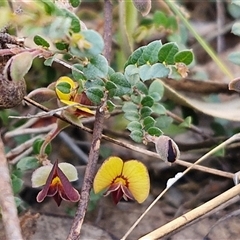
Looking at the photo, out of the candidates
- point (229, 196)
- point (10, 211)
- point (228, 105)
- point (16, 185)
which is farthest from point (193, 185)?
point (10, 211)

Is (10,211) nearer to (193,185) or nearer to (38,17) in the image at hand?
(38,17)

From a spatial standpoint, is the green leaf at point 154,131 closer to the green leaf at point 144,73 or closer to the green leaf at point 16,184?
the green leaf at point 144,73

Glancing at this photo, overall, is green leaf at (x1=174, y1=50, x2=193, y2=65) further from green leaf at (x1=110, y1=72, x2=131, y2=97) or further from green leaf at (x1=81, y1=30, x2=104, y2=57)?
green leaf at (x1=81, y1=30, x2=104, y2=57)

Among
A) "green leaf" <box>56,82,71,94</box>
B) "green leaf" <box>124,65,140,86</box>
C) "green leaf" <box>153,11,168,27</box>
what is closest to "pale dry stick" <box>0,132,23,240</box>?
"green leaf" <box>56,82,71,94</box>

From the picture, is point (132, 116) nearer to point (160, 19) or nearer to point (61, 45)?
point (61, 45)

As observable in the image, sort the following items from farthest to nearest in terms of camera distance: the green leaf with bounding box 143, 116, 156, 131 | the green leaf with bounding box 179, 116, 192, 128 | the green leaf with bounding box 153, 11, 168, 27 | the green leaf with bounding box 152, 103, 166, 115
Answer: the green leaf with bounding box 153, 11, 168, 27, the green leaf with bounding box 179, 116, 192, 128, the green leaf with bounding box 152, 103, 166, 115, the green leaf with bounding box 143, 116, 156, 131

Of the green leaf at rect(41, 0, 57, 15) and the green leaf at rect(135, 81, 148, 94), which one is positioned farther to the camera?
the green leaf at rect(135, 81, 148, 94)
